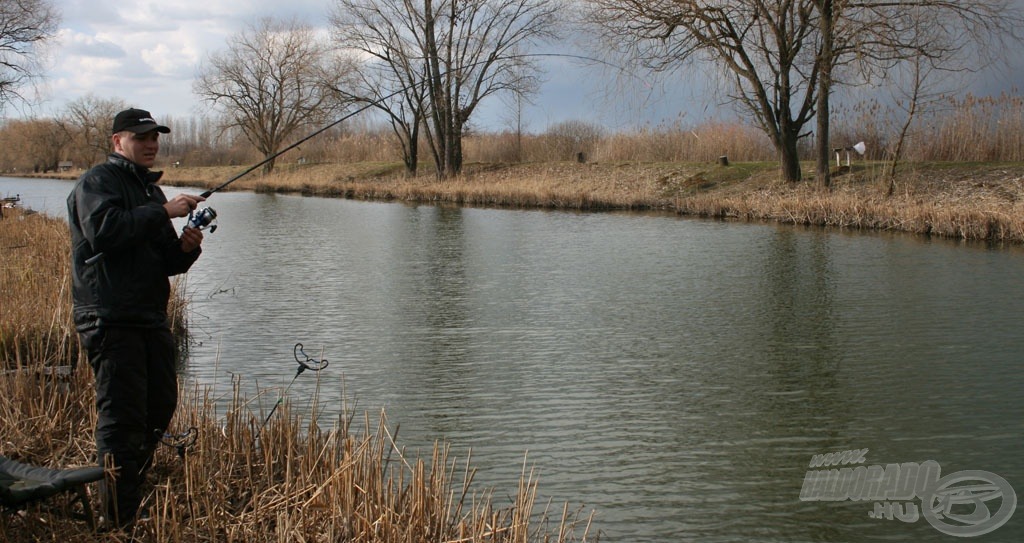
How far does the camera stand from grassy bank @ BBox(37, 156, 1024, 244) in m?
17.6

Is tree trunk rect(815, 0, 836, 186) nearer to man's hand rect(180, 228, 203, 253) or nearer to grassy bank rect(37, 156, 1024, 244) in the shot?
grassy bank rect(37, 156, 1024, 244)

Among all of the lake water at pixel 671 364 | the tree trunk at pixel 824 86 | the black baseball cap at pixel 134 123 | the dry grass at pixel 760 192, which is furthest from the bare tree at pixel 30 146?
the black baseball cap at pixel 134 123

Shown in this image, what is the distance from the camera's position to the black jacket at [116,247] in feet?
12.1

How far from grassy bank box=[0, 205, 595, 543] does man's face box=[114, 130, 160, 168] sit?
4.44 feet

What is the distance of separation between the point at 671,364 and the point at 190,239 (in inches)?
196

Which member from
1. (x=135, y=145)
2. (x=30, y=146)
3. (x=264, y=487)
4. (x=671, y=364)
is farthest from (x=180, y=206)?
(x=30, y=146)

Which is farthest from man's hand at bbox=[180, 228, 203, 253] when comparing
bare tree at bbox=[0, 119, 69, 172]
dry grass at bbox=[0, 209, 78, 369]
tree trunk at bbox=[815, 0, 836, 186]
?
bare tree at bbox=[0, 119, 69, 172]

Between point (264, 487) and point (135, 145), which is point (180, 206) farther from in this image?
point (264, 487)

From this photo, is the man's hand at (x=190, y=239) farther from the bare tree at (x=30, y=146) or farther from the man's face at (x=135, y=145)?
the bare tree at (x=30, y=146)

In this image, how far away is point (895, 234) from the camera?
1780 centimetres

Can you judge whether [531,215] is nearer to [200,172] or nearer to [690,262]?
[690,262]

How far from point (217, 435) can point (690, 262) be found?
1041 cm

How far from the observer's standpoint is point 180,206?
3988mm

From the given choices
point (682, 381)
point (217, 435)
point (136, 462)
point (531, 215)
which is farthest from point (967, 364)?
point (531, 215)
